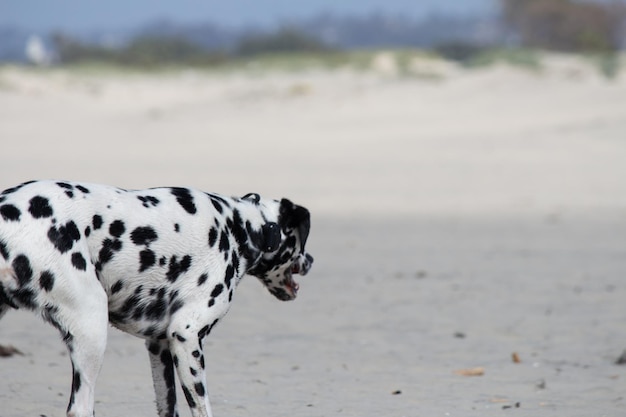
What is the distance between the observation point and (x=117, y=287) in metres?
5.58

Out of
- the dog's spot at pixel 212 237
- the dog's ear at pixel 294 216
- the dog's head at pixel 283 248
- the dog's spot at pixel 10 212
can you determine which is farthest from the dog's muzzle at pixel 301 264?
the dog's spot at pixel 10 212

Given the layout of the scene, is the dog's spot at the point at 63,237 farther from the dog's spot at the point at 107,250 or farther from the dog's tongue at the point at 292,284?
the dog's tongue at the point at 292,284

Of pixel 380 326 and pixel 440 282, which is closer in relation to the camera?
pixel 380 326

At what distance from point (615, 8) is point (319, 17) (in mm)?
124197

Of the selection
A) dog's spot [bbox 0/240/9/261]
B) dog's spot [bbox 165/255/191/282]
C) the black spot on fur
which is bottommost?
the black spot on fur

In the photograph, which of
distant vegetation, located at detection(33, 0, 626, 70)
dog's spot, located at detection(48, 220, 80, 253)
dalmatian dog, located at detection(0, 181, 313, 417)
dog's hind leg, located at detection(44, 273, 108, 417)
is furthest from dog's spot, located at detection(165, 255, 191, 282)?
distant vegetation, located at detection(33, 0, 626, 70)

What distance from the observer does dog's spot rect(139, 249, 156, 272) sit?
18.4 ft

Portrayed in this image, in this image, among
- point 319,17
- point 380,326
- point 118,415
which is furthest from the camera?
point 319,17

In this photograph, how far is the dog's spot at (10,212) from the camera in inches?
208

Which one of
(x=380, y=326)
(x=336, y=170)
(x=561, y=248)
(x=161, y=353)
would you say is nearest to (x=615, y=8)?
Result: (x=336, y=170)

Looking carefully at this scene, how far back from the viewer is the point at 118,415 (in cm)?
694

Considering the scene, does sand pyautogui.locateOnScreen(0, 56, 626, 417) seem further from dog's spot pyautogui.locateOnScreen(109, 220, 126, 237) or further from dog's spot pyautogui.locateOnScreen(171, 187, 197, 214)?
dog's spot pyautogui.locateOnScreen(109, 220, 126, 237)

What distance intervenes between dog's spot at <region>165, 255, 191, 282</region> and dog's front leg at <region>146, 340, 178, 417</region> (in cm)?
47

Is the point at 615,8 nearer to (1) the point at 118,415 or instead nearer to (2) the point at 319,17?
(1) the point at 118,415
